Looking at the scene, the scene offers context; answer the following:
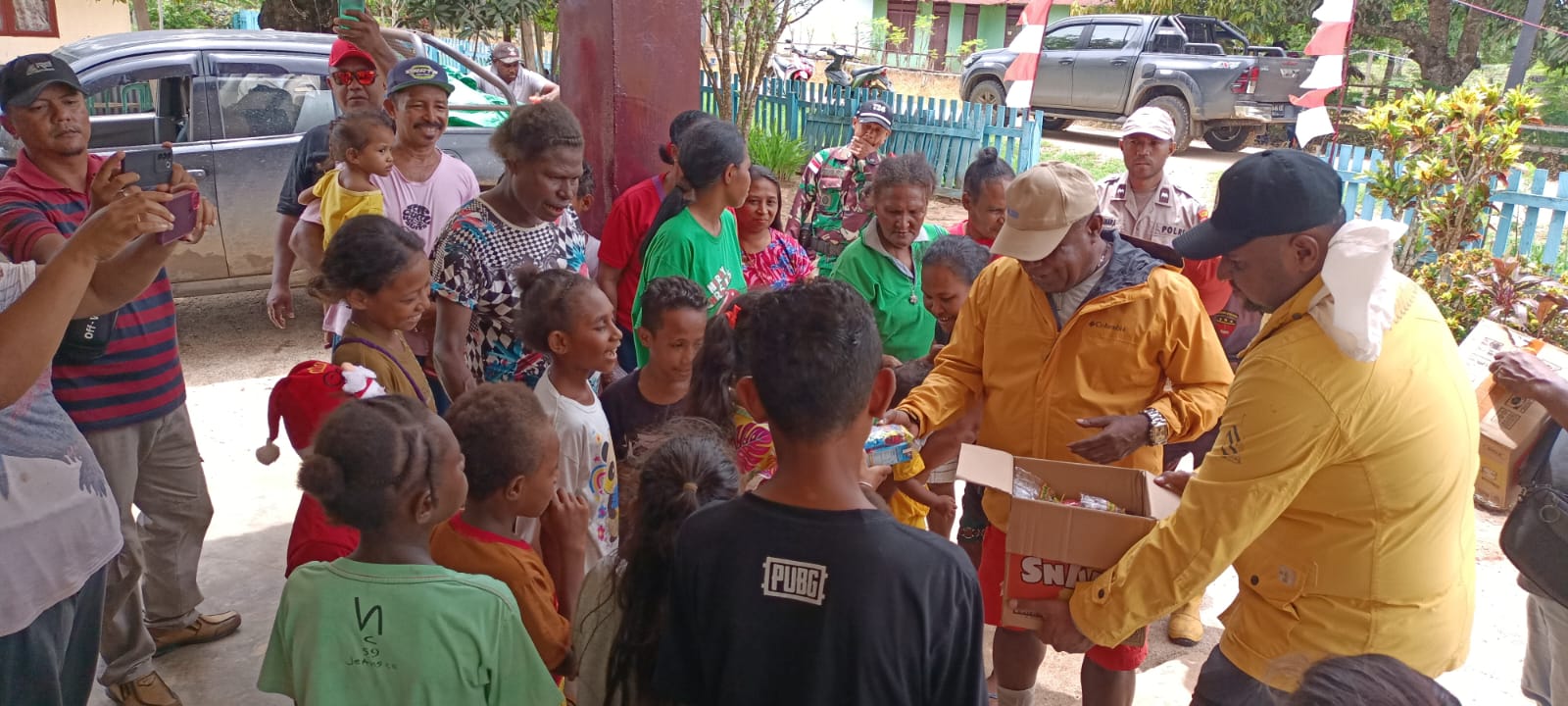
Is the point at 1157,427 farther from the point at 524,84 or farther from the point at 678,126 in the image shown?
the point at 524,84

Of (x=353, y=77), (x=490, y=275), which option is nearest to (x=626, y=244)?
(x=490, y=275)

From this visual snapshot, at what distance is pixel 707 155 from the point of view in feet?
12.3

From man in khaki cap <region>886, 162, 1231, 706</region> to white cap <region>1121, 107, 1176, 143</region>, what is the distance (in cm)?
190

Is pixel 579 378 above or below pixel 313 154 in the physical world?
below

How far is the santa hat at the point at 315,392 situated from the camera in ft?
8.50

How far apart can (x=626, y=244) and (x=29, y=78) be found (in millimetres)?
1956

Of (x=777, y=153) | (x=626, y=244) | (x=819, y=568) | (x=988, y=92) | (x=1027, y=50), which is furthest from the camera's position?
(x=988, y=92)

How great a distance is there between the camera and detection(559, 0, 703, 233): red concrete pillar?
462cm

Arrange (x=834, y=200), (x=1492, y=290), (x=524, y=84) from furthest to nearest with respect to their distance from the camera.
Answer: (x=524, y=84) < (x=1492, y=290) < (x=834, y=200)

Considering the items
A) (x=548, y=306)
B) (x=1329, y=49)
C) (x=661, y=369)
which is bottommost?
(x=661, y=369)

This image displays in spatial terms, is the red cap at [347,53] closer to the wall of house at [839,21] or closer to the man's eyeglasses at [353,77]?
the man's eyeglasses at [353,77]

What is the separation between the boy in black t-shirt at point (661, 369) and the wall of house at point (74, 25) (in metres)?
16.7

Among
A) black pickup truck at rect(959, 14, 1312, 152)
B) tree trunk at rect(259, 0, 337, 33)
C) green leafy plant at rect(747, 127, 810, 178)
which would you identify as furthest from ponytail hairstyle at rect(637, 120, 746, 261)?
black pickup truck at rect(959, 14, 1312, 152)

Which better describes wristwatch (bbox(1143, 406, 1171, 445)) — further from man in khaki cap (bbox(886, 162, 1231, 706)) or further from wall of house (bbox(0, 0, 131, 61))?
wall of house (bbox(0, 0, 131, 61))
